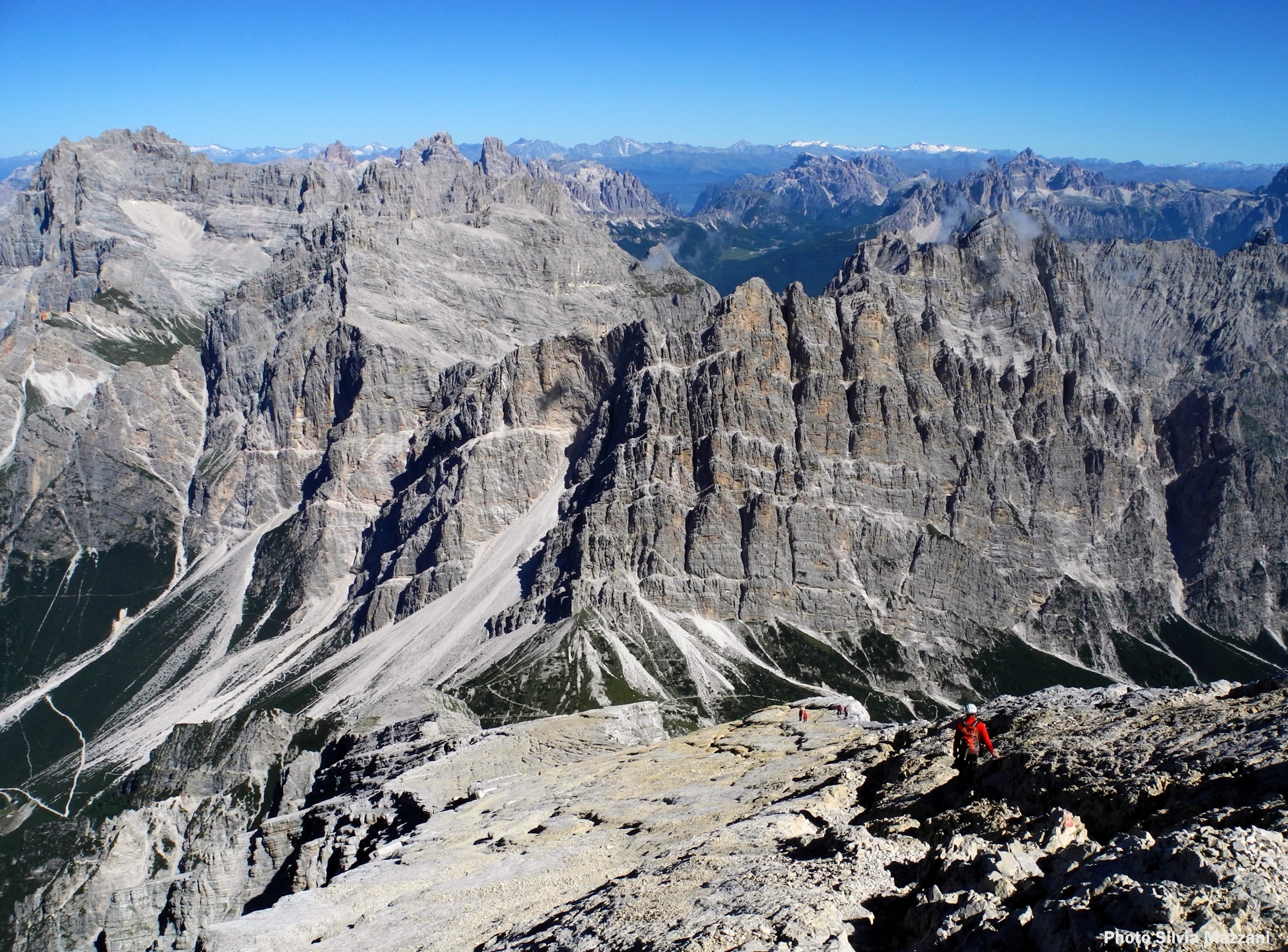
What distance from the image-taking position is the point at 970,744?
144 ft

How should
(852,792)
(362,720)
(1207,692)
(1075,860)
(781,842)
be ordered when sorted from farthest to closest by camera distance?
(362,720) < (852,792) < (1207,692) < (781,842) < (1075,860)

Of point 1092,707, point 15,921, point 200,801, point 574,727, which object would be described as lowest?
point 15,921

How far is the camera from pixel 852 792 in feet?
167

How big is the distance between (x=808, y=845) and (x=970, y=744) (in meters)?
8.78

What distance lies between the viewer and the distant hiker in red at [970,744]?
44.3 meters

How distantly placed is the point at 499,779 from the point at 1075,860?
183 ft

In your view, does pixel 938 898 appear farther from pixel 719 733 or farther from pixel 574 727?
pixel 574 727

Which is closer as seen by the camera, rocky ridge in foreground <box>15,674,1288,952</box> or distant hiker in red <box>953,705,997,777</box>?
rocky ridge in foreground <box>15,674,1288,952</box>

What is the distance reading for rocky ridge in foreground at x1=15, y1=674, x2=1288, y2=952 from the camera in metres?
26.9

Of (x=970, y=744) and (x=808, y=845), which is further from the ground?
(x=970, y=744)

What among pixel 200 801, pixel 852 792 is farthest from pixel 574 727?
pixel 852 792

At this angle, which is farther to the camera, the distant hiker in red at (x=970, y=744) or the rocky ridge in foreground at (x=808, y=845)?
the distant hiker in red at (x=970, y=744)

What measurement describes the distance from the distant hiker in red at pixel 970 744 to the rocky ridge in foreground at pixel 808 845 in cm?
103

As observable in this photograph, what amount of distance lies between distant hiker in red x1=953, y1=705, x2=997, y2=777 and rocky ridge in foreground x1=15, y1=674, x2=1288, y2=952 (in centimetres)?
103
